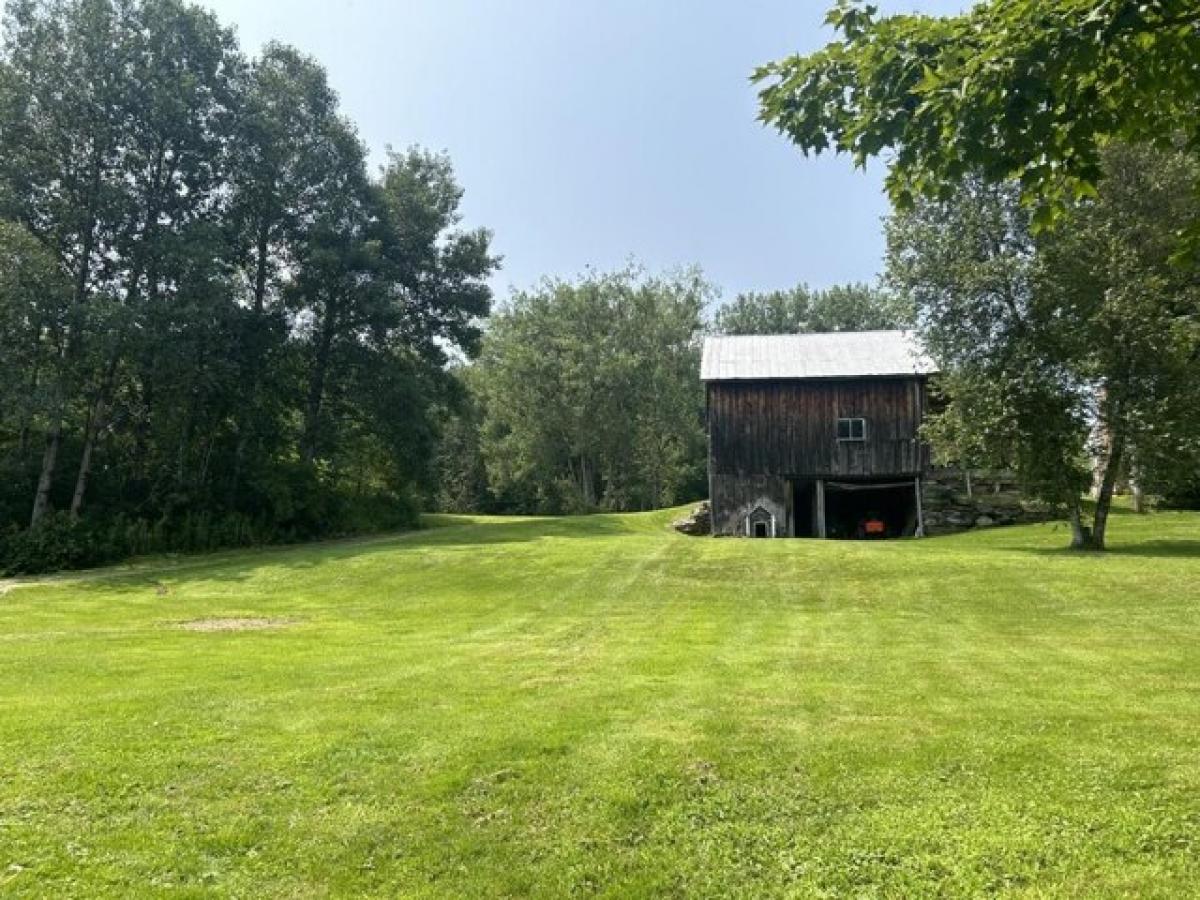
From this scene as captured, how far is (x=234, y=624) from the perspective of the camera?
1565cm

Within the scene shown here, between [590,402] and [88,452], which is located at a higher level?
[590,402]

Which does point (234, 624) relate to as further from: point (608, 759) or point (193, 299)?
point (193, 299)

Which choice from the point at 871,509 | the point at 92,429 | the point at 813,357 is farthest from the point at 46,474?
the point at 871,509

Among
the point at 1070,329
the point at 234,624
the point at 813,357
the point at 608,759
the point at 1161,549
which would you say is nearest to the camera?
the point at 608,759

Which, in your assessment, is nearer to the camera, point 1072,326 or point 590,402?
point 1072,326

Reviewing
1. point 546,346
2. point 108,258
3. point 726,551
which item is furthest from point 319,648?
point 546,346

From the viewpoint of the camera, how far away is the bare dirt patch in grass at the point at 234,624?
15.0m

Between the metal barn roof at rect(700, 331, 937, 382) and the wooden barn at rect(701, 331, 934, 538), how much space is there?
58 mm

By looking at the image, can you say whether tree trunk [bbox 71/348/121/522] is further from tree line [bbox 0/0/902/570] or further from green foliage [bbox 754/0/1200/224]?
green foliage [bbox 754/0/1200/224]

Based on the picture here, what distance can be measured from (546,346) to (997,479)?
35917mm

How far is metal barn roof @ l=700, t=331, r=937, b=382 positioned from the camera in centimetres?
3469

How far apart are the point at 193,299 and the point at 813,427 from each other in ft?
80.3

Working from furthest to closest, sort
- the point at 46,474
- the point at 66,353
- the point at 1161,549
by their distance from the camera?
the point at 46,474 → the point at 66,353 → the point at 1161,549

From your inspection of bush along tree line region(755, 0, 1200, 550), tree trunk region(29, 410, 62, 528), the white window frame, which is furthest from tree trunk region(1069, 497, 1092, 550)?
tree trunk region(29, 410, 62, 528)
